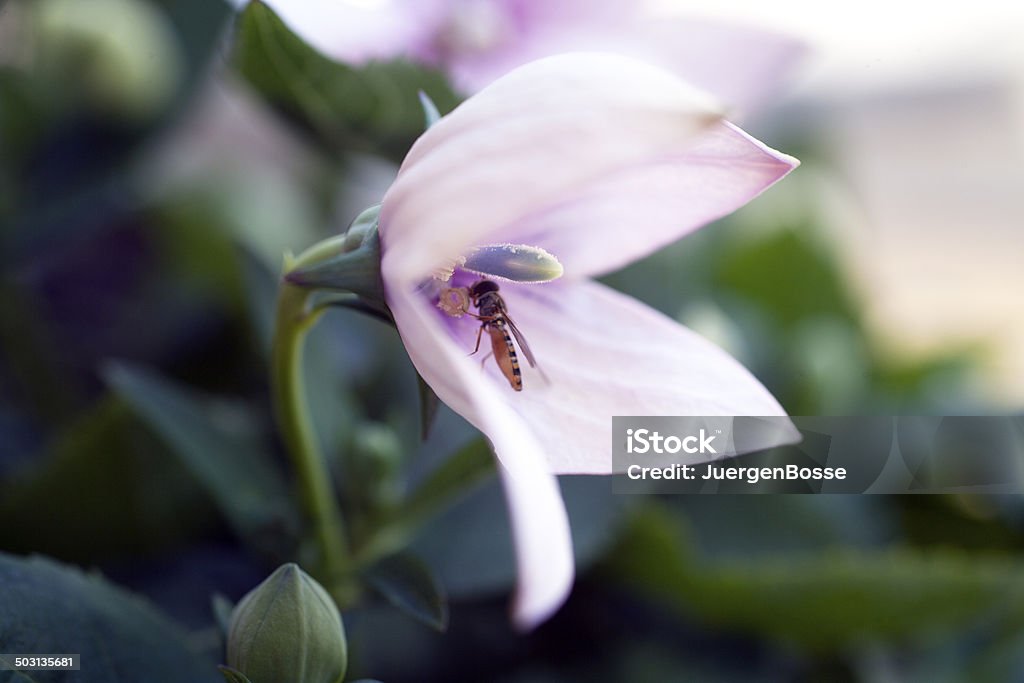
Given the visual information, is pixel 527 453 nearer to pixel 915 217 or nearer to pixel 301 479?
pixel 301 479

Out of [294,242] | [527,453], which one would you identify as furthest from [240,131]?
[527,453]

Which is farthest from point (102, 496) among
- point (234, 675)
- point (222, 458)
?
point (234, 675)

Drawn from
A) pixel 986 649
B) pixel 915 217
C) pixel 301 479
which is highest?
pixel 915 217

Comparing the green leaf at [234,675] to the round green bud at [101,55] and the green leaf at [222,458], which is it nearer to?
the green leaf at [222,458]

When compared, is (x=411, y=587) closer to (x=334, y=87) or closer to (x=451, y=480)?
(x=451, y=480)

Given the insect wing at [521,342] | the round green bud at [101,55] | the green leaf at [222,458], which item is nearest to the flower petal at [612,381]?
the insect wing at [521,342]
